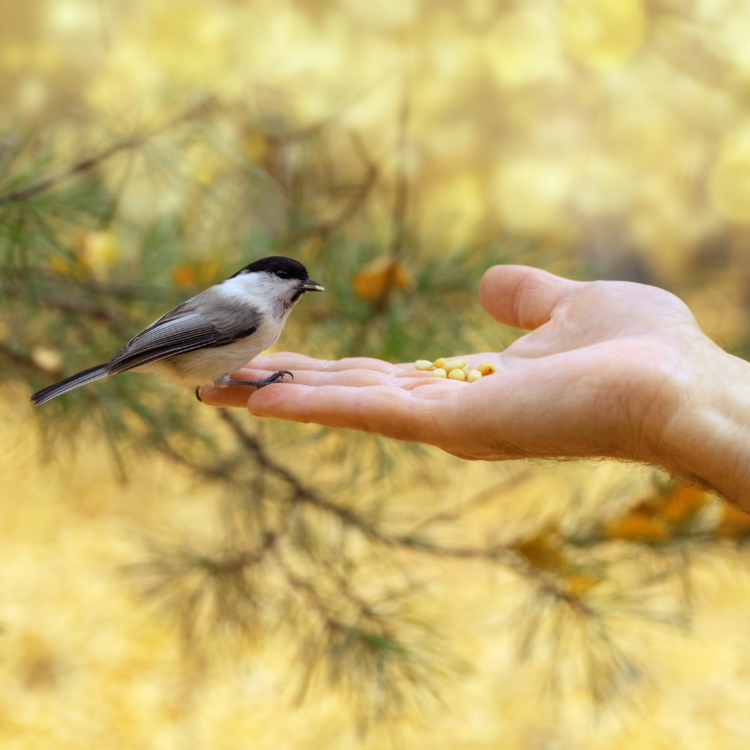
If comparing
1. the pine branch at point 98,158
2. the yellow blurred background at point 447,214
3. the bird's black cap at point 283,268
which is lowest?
the yellow blurred background at point 447,214

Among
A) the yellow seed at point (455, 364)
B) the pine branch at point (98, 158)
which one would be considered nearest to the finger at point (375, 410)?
the yellow seed at point (455, 364)

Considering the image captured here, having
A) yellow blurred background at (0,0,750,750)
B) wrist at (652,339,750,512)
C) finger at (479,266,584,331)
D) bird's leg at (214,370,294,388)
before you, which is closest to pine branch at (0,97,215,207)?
yellow blurred background at (0,0,750,750)

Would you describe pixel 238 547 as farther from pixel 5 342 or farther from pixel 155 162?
pixel 155 162

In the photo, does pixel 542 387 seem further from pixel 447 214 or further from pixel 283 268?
pixel 447 214

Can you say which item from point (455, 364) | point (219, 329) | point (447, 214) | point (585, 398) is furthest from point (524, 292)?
point (447, 214)

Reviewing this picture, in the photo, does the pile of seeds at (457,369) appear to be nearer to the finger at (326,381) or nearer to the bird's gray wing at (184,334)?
the finger at (326,381)
